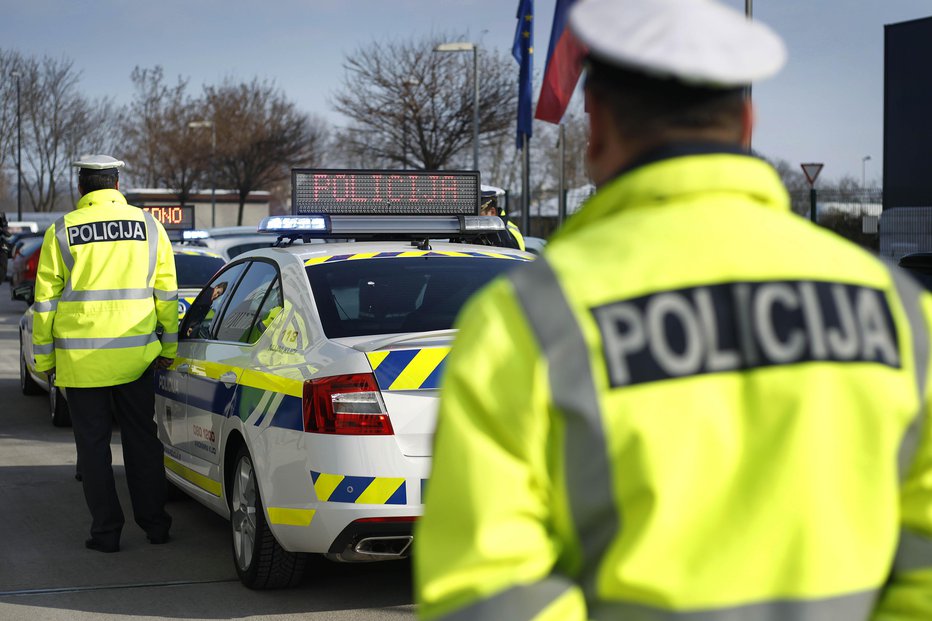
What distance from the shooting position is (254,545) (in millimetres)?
5422

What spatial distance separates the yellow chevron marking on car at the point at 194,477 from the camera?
19.8 feet

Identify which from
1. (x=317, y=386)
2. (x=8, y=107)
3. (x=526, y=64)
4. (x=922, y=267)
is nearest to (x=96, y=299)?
(x=317, y=386)

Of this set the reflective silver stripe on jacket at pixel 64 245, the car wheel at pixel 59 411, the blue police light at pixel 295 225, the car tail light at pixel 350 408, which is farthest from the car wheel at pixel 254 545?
the car wheel at pixel 59 411

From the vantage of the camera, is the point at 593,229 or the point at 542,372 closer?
the point at 542,372

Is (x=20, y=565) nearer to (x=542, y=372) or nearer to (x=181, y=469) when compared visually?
(x=181, y=469)

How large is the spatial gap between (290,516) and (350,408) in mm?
546

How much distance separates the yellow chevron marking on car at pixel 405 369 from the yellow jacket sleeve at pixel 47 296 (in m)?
2.24

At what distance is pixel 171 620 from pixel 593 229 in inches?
159

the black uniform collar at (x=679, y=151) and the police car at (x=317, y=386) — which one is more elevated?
the black uniform collar at (x=679, y=151)

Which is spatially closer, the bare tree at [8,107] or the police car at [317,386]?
the police car at [317,386]

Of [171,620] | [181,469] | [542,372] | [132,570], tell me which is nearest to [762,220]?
[542,372]

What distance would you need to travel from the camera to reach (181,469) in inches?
263

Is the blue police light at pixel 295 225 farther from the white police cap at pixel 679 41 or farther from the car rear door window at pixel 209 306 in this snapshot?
the white police cap at pixel 679 41

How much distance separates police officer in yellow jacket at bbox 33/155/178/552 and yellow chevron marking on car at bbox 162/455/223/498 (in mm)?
239
